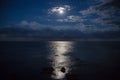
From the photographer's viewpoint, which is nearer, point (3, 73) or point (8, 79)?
point (8, 79)

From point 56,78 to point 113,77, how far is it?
1225 centimetres

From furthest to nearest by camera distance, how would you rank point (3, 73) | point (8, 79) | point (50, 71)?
point (50, 71) → point (3, 73) → point (8, 79)

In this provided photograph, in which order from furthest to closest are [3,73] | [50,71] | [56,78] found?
[50,71], [3,73], [56,78]

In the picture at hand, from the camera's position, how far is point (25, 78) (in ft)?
108

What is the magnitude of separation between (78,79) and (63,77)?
129 inches

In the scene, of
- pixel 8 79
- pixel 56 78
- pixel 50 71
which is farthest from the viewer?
pixel 50 71

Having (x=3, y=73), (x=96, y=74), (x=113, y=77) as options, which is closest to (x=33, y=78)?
(x=3, y=73)

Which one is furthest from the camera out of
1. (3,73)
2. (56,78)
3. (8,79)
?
(3,73)

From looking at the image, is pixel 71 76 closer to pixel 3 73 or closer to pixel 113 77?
pixel 113 77

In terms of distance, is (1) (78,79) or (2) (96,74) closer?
(1) (78,79)

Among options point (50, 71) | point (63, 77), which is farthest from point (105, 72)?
point (50, 71)

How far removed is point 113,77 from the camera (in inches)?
1331

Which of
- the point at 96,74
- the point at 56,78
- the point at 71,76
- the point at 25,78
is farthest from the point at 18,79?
the point at 96,74

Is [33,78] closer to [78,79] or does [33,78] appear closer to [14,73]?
[14,73]
